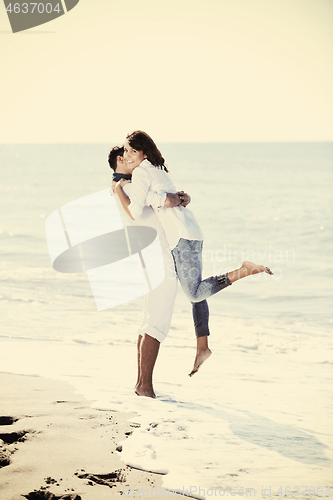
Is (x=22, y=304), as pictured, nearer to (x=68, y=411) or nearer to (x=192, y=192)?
(x=68, y=411)

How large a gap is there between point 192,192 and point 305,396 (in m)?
15.2

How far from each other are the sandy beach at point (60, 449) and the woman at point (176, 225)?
0.68 metres

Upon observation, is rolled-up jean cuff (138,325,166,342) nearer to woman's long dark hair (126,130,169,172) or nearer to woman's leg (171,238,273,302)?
woman's leg (171,238,273,302)

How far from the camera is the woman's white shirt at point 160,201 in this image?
2588 millimetres

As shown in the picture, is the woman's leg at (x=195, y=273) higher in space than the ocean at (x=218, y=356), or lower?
higher

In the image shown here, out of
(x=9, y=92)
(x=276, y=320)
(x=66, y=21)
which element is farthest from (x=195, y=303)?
(x=9, y=92)

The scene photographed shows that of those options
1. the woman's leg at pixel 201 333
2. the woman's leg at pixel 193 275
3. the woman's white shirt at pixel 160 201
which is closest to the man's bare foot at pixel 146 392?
the woman's leg at pixel 201 333

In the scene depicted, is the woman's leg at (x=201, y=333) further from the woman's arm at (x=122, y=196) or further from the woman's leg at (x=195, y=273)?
the woman's arm at (x=122, y=196)

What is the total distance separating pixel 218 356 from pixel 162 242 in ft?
5.54

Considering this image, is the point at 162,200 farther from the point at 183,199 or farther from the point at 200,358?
the point at 200,358

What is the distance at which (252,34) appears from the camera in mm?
5430

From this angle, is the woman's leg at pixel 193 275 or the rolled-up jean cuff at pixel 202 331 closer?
the woman's leg at pixel 193 275

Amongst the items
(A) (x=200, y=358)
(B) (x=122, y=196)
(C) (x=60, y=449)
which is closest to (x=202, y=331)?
(A) (x=200, y=358)

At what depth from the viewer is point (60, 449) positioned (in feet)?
6.80
